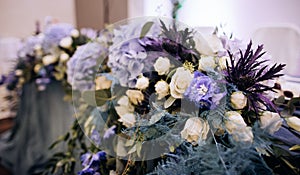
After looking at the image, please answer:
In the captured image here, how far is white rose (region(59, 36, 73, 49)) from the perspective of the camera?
1.00m

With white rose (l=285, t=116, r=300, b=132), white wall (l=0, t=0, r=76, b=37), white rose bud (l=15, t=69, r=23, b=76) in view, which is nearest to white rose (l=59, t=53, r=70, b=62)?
white rose bud (l=15, t=69, r=23, b=76)

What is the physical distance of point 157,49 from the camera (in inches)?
19.9

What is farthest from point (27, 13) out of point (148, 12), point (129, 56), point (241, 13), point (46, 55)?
point (129, 56)

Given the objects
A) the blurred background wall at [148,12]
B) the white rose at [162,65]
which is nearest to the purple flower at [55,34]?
the blurred background wall at [148,12]

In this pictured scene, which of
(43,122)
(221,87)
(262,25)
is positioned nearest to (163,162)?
(221,87)

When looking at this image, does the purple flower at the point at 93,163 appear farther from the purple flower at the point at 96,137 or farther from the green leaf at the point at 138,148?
the green leaf at the point at 138,148

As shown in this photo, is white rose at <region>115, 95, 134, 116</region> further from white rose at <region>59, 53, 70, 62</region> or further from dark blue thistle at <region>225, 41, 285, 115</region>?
white rose at <region>59, 53, 70, 62</region>

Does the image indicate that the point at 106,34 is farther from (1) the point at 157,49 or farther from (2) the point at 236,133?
(2) the point at 236,133

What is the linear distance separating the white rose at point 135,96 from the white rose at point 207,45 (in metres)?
0.16

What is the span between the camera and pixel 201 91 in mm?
398

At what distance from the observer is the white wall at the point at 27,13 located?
2350 millimetres

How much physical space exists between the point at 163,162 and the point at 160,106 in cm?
10

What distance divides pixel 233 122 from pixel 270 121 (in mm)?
66

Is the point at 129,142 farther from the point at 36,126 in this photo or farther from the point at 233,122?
the point at 36,126
